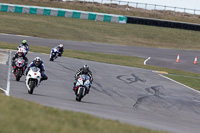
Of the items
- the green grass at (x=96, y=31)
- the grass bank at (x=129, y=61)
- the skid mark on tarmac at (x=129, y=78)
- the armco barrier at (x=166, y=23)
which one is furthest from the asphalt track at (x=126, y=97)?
the armco barrier at (x=166, y=23)

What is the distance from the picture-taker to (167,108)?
16672 millimetres

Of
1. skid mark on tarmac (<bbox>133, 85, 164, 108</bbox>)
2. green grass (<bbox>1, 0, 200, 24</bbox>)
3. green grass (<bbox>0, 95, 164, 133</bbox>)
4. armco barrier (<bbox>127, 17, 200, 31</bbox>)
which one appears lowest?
skid mark on tarmac (<bbox>133, 85, 164, 108</bbox>)

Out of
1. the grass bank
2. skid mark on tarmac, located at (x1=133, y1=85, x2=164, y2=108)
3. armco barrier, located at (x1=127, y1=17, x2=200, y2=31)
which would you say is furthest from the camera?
armco barrier, located at (x1=127, y1=17, x2=200, y2=31)

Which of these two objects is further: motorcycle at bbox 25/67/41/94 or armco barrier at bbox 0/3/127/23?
armco barrier at bbox 0/3/127/23

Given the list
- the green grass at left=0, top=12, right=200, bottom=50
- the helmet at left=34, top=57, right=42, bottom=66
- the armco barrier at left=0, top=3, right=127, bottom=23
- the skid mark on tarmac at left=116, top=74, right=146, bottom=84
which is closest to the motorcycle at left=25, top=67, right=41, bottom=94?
the helmet at left=34, top=57, right=42, bottom=66

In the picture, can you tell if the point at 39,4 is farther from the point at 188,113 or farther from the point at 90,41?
the point at 188,113

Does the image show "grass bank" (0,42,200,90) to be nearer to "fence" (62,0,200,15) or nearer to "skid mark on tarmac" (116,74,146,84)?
"skid mark on tarmac" (116,74,146,84)

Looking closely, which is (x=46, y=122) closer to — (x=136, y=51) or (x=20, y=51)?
(x=20, y=51)

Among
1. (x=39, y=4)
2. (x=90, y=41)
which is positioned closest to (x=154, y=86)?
(x=90, y=41)

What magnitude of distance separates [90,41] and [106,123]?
42.3 meters

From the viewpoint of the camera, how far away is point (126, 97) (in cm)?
1805

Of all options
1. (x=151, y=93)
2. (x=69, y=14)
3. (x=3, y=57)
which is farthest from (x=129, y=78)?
(x=69, y=14)

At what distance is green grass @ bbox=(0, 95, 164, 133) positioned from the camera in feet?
22.4

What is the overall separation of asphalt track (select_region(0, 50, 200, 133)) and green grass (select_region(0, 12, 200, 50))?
86.5 feet
